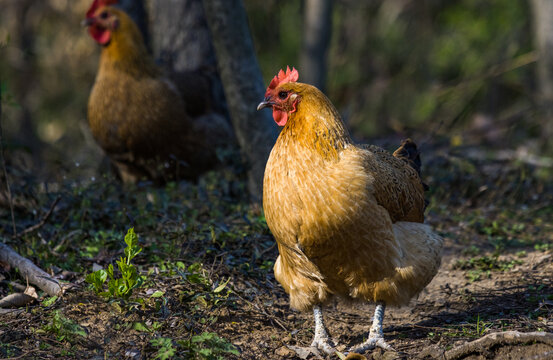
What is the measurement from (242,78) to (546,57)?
18.5 feet

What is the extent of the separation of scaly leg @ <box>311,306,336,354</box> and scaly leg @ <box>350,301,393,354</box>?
14 cm

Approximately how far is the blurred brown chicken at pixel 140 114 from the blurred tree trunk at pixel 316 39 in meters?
2.07

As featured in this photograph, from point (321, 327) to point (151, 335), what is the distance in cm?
103

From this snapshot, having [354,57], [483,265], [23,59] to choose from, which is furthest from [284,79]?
[23,59]

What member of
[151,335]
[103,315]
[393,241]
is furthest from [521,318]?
[103,315]

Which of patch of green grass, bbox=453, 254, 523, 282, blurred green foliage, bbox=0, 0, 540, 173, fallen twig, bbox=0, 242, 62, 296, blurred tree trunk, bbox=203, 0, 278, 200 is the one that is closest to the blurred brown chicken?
blurred tree trunk, bbox=203, 0, 278, 200

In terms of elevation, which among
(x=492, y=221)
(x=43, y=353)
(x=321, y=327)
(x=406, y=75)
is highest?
(x=406, y=75)

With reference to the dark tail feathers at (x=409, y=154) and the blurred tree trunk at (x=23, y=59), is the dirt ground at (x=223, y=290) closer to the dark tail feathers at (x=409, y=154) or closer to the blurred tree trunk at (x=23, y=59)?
the dark tail feathers at (x=409, y=154)

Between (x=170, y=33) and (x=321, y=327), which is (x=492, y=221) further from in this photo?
(x=170, y=33)

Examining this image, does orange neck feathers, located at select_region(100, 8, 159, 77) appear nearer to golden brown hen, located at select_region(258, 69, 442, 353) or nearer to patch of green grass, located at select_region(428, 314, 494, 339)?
golden brown hen, located at select_region(258, 69, 442, 353)

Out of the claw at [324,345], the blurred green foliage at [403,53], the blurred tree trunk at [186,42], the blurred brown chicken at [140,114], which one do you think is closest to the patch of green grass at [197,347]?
the claw at [324,345]

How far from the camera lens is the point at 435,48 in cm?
1255

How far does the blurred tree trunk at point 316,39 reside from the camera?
8.04m

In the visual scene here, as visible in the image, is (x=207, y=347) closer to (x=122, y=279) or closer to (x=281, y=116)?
(x=122, y=279)
